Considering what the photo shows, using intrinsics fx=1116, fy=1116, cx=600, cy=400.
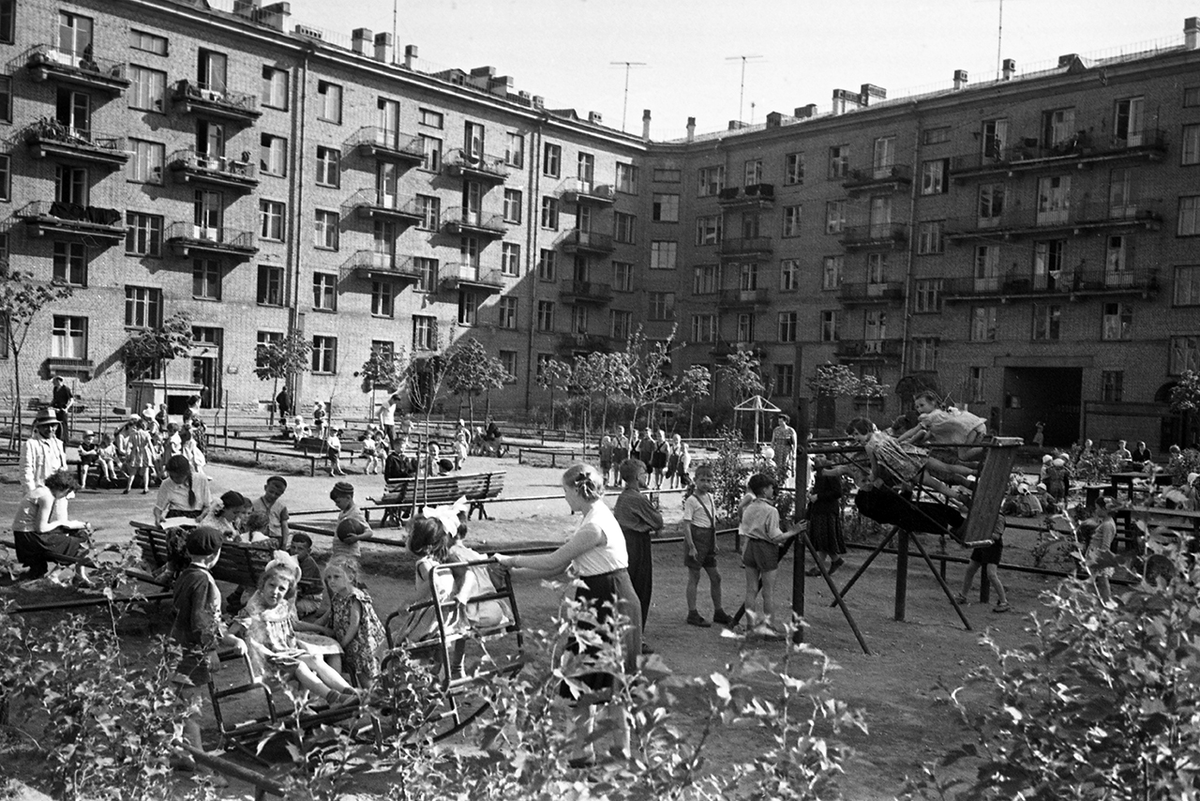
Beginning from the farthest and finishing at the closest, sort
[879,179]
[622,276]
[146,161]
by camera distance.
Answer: [622,276] → [879,179] → [146,161]

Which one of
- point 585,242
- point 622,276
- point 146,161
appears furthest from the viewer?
point 622,276

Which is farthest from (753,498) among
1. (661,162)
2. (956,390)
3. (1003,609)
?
(661,162)

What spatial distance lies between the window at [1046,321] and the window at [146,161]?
37390 millimetres

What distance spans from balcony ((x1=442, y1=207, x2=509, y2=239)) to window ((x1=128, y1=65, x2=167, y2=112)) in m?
14.9

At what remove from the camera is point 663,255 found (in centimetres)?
6500

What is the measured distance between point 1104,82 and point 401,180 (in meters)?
A: 31.5

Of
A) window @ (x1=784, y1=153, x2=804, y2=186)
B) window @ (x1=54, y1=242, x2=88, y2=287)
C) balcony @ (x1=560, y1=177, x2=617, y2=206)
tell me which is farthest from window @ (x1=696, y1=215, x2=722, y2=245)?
window @ (x1=54, y1=242, x2=88, y2=287)

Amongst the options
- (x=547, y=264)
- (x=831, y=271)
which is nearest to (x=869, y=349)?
(x=831, y=271)

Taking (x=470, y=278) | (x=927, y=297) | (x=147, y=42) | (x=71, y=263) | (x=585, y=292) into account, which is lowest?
(x=71, y=263)

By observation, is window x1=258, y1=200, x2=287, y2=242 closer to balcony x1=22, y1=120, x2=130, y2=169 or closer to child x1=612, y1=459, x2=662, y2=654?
balcony x1=22, y1=120, x2=130, y2=169

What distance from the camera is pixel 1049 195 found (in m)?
48.6

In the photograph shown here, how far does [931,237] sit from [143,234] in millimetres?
35083

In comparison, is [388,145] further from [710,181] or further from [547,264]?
[710,181]

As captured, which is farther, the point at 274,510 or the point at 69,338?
Answer: the point at 69,338
